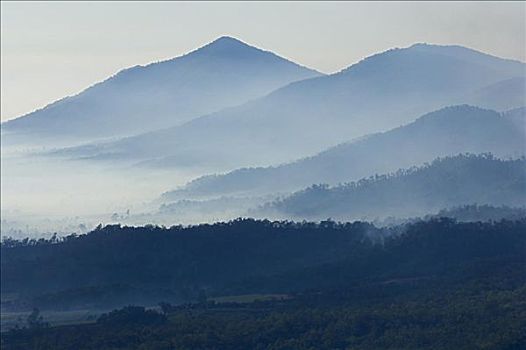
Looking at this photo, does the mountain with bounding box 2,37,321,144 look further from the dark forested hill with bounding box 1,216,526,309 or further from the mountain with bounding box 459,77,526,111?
the dark forested hill with bounding box 1,216,526,309

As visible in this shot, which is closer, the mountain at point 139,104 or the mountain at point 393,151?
the mountain at point 393,151

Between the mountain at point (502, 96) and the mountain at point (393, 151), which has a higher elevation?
the mountain at point (502, 96)

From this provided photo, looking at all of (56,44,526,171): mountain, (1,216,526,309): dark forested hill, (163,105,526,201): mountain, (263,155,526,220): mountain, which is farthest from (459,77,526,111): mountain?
(1,216,526,309): dark forested hill

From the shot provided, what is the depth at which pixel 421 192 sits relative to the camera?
270 ft

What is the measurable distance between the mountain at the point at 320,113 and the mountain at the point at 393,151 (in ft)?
66.2

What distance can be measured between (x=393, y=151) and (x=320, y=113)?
1936 inches

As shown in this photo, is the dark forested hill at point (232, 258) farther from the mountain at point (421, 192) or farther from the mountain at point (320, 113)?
the mountain at point (320, 113)

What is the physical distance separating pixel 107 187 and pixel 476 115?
149 feet

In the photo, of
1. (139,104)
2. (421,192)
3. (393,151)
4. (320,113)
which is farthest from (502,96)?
(139,104)

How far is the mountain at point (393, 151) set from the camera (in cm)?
9300

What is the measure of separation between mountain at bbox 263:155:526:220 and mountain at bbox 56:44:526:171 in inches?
1776

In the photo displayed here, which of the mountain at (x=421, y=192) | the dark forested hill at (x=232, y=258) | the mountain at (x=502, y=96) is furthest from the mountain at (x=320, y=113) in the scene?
the dark forested hill at (x=232, y=258)

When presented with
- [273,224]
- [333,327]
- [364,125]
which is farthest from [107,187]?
[333,327]

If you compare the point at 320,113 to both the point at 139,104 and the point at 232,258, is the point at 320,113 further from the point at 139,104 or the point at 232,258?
the point at 232,258
